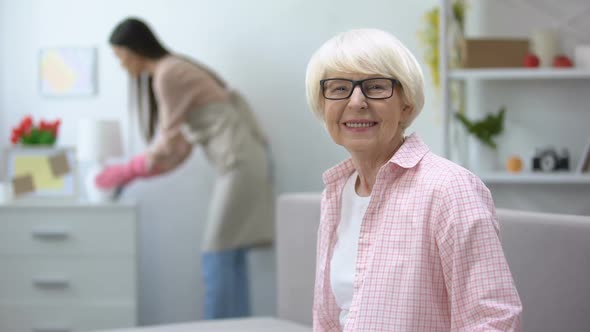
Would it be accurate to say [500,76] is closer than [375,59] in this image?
No

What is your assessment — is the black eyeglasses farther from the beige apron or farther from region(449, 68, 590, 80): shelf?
the beige apron

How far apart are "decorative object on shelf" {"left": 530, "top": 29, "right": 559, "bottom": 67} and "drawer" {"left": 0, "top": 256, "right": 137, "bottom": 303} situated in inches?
81.5

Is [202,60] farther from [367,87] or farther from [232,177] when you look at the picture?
[367,87]

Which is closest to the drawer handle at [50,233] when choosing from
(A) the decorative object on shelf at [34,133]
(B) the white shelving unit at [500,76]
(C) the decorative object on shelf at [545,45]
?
(A) the decorative object on shelf at [34,133]

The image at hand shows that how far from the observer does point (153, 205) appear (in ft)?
14.1

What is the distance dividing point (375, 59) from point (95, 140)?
2740 millimetres

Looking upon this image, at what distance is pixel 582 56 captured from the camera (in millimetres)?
3404

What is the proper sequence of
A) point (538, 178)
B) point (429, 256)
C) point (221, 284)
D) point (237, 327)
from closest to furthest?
point (429, 256) < point (237, 327) < point (538, 178) < point (221, 284)

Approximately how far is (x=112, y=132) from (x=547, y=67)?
2.08 m

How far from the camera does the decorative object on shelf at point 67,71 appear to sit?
4.23m

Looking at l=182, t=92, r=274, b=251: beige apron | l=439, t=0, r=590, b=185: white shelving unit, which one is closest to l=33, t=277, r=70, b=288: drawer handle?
l=182, t=92, r=274, b=251: beige apron

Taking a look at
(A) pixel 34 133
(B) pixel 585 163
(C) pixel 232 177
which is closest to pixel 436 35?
(B) pixel 585 163

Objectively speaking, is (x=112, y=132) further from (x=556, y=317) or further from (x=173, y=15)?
(x=556, y=317)

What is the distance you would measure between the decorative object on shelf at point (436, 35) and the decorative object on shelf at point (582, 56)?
1.66 ft
